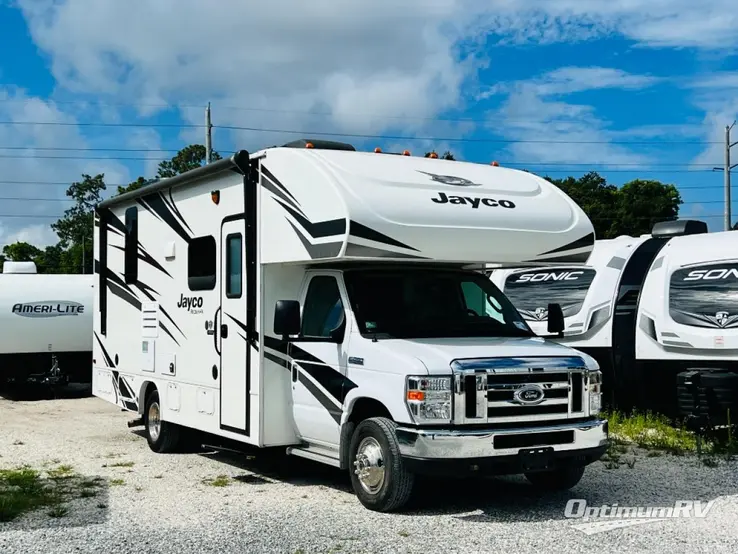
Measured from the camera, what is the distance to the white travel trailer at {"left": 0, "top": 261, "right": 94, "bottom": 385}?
62.4ft

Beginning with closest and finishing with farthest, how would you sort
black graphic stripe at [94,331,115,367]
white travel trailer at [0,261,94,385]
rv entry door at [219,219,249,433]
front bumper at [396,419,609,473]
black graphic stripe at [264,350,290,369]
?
front bumper at [396,419,609,473], black graphic stripe at [264,350,290,369], rv entry door at [219,219,249,433], black graphic stripe at [94,331,115,367], white travel trailer at [0,261,94,385]

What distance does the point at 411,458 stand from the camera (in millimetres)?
7445

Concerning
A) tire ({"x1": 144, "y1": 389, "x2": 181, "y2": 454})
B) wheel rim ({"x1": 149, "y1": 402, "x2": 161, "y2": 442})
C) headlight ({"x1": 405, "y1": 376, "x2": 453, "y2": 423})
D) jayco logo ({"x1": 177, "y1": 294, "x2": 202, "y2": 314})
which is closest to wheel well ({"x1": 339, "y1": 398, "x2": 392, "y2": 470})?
headlight ({"x1": 405, "y1": 376, "x2": 453, "y2": 423})

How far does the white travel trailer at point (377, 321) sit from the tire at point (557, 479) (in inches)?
0.7

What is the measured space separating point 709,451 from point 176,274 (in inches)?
252

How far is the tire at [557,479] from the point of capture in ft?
28.2

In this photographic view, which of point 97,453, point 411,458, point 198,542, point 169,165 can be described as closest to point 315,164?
point 411,458

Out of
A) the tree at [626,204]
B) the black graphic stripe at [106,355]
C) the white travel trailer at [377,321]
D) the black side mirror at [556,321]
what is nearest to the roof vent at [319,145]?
the white travel trailer at [377,321]

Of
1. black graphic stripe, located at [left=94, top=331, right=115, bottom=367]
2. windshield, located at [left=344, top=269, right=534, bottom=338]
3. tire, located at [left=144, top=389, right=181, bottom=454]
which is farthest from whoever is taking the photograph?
black graphic stripe, located at [left=94, top=331, right=115, bottom=367]

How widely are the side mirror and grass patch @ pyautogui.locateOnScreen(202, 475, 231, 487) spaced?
6.10 feet

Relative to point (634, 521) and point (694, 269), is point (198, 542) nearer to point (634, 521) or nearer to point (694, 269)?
point (634, 521)

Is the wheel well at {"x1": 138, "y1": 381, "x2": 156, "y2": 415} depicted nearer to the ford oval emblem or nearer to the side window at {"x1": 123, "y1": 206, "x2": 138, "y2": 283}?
the side window at {"x1": 123, "y1": 206, "x2": 138, "y2": 283}

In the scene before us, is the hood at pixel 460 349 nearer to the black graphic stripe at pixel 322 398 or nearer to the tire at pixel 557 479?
the black graphic stripe at pixel 322 398

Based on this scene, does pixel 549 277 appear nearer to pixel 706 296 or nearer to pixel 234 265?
pixel 706 296
